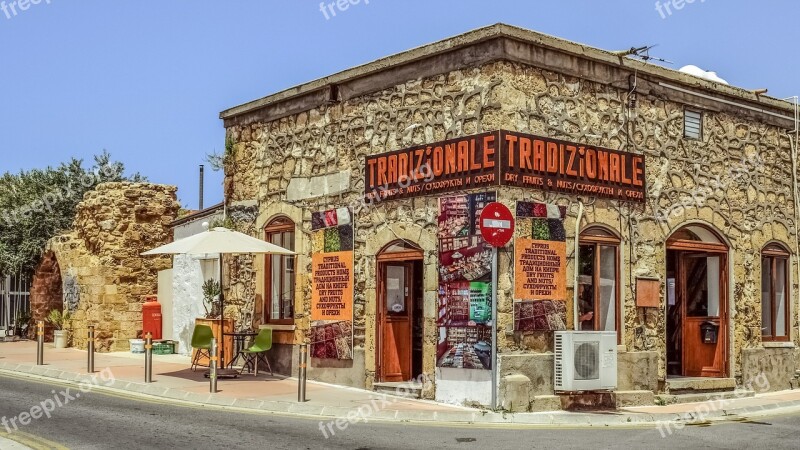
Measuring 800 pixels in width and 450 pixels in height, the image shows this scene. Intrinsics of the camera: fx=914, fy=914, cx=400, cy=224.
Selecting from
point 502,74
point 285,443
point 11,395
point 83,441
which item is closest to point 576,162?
point 502,74

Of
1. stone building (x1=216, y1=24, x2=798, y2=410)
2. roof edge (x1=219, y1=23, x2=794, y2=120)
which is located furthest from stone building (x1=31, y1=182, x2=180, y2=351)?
roof edge (x1=219, y1=23, x2=794, y2=120)

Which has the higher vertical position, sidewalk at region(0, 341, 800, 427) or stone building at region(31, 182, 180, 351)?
stone building at region(31, 182, 180, 351)

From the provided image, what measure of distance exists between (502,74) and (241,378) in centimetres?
683

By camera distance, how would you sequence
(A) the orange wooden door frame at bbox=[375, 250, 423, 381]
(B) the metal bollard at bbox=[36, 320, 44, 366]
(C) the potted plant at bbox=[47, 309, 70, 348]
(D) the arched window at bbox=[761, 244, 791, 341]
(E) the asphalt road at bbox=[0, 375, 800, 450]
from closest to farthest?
(E) the asphalt road at bbox=[0, 375, 800, 450] < (A) the orange wooden door frame at bbox=[375, 250, 423, 381] < (D) the arched window at bbox=[761, 244, 791, 341] < (B) the metal bollard at bbox=[36, 320, 44, 366] < (C) the potted plant at bbox=[47, 309, 70, 348]

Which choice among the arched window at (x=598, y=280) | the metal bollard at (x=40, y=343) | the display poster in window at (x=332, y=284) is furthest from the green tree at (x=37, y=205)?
the arched window at (x=598, y=280)

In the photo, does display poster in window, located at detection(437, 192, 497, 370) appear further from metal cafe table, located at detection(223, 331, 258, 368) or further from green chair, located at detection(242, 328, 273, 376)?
metal cafe table, located at detection(223, 331, 258, 368)

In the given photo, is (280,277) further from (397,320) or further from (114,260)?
(114,260)

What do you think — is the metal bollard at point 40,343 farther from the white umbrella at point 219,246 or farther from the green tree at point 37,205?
the green tree at point 37,205

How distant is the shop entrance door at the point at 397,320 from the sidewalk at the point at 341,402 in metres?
0.63

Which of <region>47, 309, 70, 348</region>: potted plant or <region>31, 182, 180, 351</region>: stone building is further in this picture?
<region>47, 309, 70, 348</region>: potted plant

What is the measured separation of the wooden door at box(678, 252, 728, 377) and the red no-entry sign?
508 centimetres

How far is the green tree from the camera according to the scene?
84.8ft

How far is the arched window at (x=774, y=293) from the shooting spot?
52.9 ft

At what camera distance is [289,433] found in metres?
9.77
